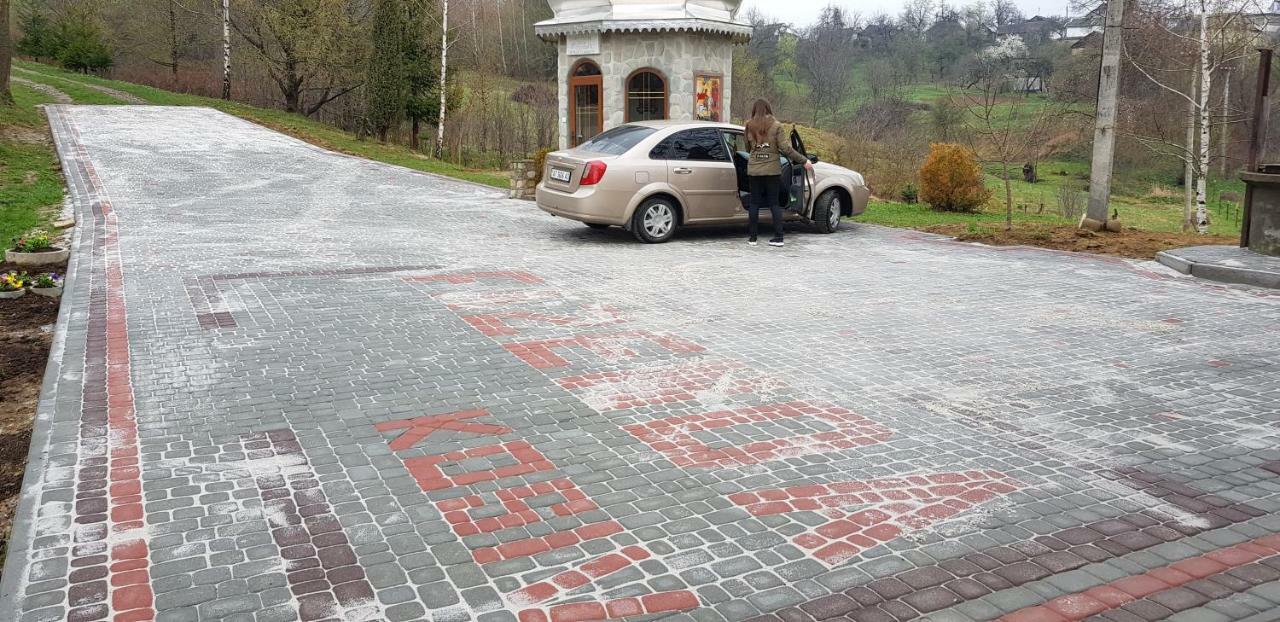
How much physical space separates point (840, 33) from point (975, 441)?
283 ft

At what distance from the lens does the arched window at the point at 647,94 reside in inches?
746

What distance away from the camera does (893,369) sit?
21.8 ft

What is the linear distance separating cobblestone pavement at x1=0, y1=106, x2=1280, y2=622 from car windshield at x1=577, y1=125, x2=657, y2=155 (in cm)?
313

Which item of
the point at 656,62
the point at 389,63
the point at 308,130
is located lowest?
the point at 308,130

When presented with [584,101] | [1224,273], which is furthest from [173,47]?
[1224,273]

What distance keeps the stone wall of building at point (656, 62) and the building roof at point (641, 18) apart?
0.25 m

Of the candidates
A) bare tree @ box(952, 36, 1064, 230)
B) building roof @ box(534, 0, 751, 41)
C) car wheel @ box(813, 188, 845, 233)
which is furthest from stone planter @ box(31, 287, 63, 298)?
bare tree @ box(952, 36, 1064, 230)

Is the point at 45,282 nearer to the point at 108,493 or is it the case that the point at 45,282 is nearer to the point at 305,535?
the point at 108,493

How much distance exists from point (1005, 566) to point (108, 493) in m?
3.88

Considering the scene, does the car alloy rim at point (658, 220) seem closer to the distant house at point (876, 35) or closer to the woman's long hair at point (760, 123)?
the woman's long hair at point (760, 123)

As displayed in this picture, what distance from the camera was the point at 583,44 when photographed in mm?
19109

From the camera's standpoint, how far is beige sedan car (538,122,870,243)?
12375 mm

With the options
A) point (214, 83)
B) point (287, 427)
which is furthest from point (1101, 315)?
point (214, 83)

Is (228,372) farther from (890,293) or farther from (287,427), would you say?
(890,293)
